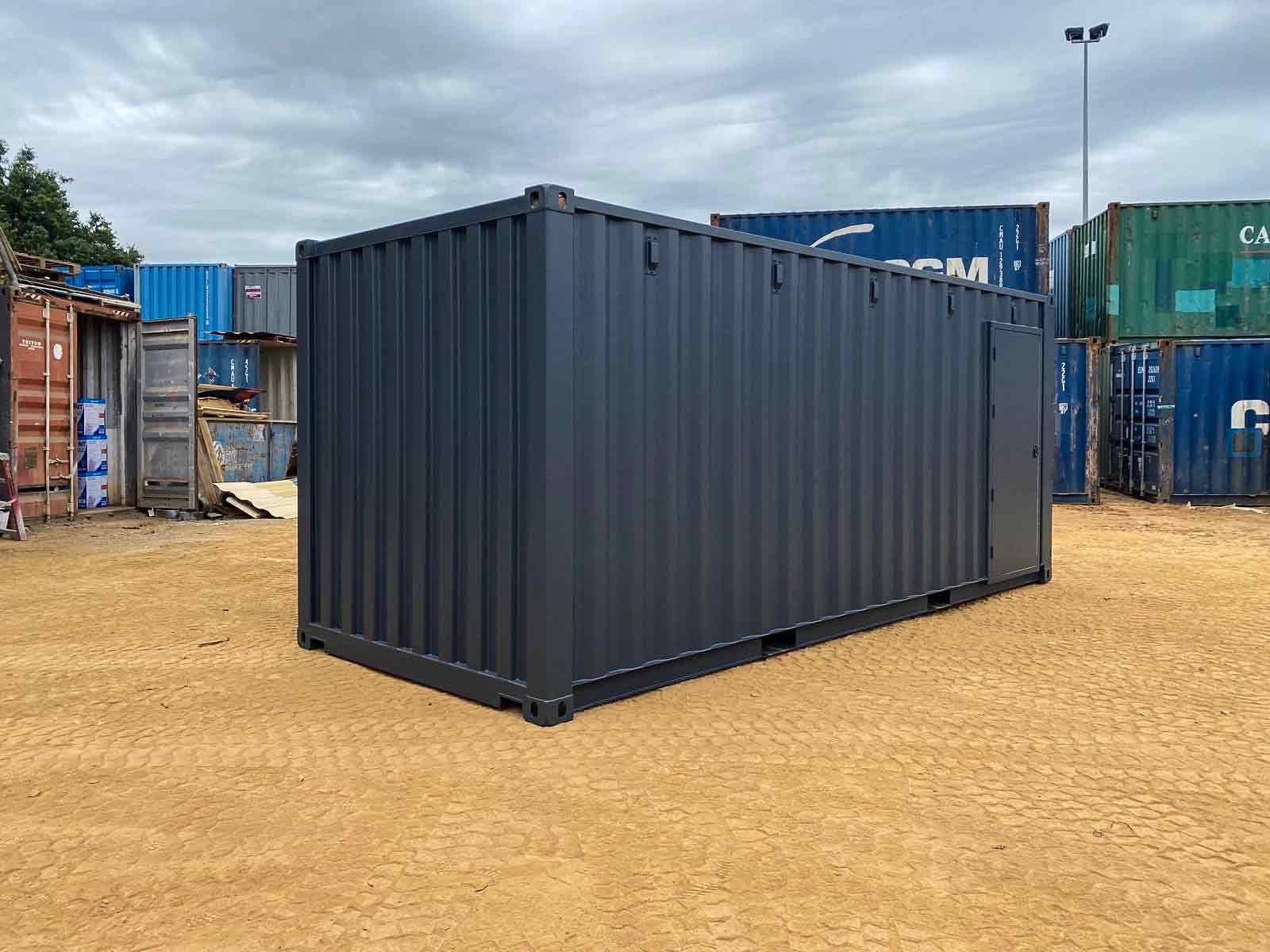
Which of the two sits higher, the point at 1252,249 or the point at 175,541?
the point at 1252,249

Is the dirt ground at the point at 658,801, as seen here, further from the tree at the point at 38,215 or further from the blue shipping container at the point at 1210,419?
the tree at the point at 38,215

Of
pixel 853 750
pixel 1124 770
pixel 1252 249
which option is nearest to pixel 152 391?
pixel 853 750

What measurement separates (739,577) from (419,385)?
2.20m

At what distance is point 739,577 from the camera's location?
5844 millimetres

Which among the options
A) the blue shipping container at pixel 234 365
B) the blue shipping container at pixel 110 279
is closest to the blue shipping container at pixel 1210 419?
the blue shipping container at pixel 234 365

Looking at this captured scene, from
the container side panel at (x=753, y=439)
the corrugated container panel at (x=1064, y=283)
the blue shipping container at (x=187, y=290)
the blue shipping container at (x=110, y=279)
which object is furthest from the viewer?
the blue shipping container at (x=187, y=290)

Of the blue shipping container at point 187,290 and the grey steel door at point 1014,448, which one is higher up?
the blue shipping container at point 187,290

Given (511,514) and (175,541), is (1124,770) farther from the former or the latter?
(175,541)

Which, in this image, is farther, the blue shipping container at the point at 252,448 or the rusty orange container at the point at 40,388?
the blue shipping container at the point at 252,448

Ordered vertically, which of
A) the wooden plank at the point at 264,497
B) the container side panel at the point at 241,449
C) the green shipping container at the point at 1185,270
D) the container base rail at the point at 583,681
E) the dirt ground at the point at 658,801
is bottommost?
the dirt ground at the point at 658,801

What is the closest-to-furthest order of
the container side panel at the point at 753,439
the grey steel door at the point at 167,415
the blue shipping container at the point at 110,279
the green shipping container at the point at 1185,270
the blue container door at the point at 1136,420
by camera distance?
1. the container side panel at the point at 753,439
2. the grey steel door at the point at 167,415
3. the blue container door at the point at 1136,420
4. the green shipping container at the point at 1185,270
5. the blue shipping container at the point at 110,279

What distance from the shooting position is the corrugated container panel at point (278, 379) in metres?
20.0

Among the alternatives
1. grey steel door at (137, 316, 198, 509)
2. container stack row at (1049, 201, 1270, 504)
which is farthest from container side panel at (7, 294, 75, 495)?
container stack row at (1049, 201, 1270, 504)

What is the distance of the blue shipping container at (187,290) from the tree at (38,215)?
789 cm
